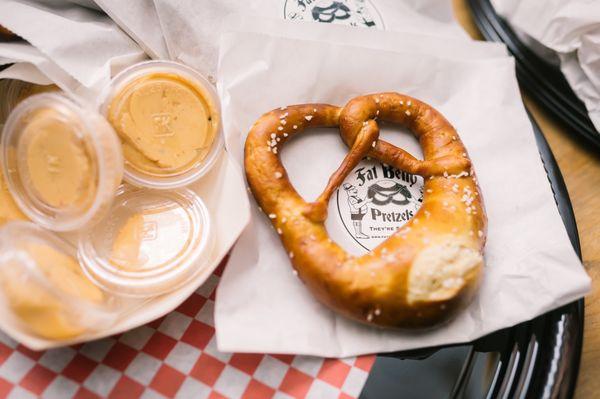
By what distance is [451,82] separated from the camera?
132 centimetres

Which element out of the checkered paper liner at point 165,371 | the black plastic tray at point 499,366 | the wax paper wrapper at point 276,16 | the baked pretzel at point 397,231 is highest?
the wax paper wrapper at point 276,16

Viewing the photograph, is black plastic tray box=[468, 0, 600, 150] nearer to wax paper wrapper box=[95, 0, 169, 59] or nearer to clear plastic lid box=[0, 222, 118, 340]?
wax paper wrapper box=[95, 0, 169, 59]

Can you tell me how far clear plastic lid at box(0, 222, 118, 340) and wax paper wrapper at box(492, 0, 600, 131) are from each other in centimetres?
122

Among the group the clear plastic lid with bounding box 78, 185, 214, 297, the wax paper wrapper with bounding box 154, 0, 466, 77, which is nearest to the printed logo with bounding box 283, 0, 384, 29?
the wax paper wrapper with bounding box 154, 0, 466, 77

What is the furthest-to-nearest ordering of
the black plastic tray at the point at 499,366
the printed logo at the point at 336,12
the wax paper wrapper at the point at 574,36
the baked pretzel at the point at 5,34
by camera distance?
the printed logo at the point at 336,12 < the wax paper wrapper at the point at 574,36 < the baked pretzel at the point at 5,34 < the black plastic tray at the point at 499,366

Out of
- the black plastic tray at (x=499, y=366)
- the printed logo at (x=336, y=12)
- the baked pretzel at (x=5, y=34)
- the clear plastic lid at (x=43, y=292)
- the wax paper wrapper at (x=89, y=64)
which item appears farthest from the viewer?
the printed logo at (x=336, y=12)

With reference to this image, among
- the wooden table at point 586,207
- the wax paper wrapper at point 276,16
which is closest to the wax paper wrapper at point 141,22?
the wax paper wrapper at point 276,16

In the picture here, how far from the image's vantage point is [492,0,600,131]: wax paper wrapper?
126 cm

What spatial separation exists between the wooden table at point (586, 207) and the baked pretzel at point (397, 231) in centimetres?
32

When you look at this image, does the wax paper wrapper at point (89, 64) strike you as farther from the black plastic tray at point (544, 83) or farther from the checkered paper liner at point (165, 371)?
the black plastic tray at point (544, 83)

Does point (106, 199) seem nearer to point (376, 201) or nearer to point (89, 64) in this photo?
point (89, 64)

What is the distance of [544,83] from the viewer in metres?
1.41

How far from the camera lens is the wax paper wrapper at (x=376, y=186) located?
989 millimetres

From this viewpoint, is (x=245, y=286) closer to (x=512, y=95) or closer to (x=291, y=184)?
(x=291, y=184)
